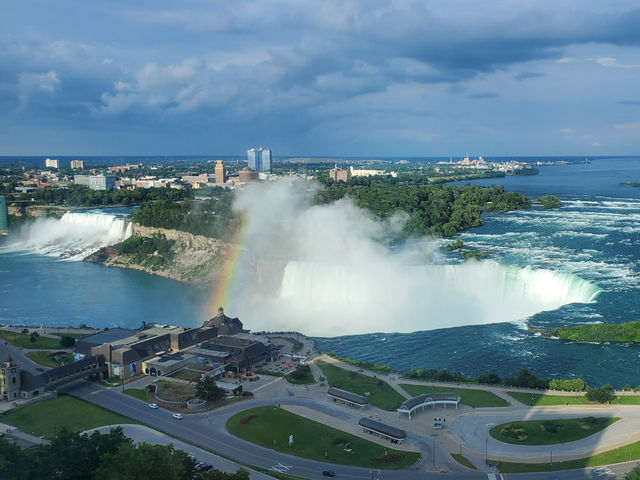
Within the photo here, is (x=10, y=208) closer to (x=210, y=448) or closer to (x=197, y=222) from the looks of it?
(x=197, y=222)

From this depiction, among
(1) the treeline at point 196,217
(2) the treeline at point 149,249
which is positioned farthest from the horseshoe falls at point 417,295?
(2) the treeline at point 149,249

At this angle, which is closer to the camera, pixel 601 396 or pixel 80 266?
pixel 601 396

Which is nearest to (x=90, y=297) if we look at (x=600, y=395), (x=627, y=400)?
(x=600, y=395)

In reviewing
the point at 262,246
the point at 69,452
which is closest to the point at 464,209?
the point at 262,246

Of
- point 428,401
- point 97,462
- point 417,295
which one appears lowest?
point 428,401

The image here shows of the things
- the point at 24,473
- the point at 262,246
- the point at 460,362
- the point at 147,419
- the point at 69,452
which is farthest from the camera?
the point at 262,246

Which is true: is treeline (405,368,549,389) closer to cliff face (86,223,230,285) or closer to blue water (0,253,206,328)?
blue water (0,253,206,328)

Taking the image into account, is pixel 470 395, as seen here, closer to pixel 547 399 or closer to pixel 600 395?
pixel 547 399
